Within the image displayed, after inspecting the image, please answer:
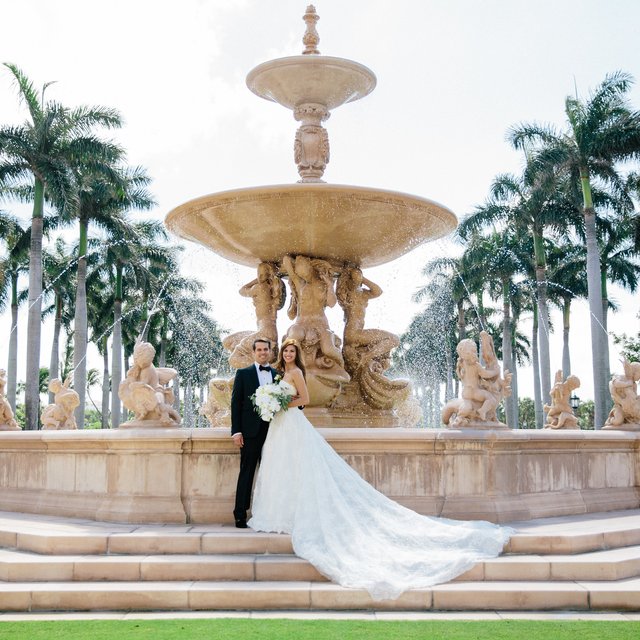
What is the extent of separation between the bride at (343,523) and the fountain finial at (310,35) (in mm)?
6478

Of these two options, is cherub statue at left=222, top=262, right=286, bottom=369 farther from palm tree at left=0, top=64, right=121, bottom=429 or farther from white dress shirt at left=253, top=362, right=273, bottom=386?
palm tree at left=0, top=64, right=121, bottom=429

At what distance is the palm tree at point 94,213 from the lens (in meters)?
33.2

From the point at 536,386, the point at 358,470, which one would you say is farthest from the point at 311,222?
the point at 536,386

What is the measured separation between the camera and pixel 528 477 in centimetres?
809

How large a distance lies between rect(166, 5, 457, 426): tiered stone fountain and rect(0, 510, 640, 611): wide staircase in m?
4.36

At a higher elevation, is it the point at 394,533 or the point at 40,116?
the point at 40,116

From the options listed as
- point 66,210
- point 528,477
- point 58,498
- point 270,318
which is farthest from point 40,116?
point 528,477

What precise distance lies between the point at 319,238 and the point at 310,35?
3.62 m

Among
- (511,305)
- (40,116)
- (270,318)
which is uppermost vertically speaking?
(40,116)

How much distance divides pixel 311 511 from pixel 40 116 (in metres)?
27.1

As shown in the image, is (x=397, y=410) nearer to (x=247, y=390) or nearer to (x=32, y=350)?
(x=247, y=390)

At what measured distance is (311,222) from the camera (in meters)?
10.4

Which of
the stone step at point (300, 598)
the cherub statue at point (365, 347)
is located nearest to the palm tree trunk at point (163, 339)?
the cherub statue at point (365, 347)

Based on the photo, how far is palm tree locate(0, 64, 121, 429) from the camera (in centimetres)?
2928
